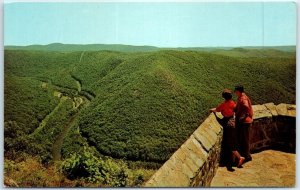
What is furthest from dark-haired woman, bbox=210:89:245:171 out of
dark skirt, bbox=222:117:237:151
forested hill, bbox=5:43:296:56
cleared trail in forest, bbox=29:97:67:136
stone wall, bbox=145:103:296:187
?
cleared trail in forest, bbox=29:97:67:136

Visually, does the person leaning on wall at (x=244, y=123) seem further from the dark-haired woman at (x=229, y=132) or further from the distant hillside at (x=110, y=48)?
the distant hillside at (x=110, y=48)

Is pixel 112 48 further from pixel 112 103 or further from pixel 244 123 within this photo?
pixel 244 123

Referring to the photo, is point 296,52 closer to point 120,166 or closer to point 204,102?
point 204,102

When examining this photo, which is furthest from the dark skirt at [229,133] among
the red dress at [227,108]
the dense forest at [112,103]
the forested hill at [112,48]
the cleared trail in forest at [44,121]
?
the cleared trail in forest at [44,121]

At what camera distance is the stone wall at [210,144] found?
175 inches

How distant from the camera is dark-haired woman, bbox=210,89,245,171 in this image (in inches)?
208

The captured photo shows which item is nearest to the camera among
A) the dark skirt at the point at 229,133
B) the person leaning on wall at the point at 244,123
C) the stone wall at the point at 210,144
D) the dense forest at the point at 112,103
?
the stone wall at the point at 210,144

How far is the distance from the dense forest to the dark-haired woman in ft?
0.57

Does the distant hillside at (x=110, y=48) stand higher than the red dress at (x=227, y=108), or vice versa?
the distant hillside at (x=110, y=48)

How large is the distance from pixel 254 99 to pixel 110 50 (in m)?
2.03

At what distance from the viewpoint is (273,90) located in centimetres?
565

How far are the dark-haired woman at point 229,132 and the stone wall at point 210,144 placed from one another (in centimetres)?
14

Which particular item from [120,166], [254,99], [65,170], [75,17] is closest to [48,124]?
[65,170]

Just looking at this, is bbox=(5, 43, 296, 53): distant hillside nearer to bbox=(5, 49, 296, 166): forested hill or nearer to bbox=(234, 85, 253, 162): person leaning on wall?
bbox=(5, 49, 296, 166): forested hill
